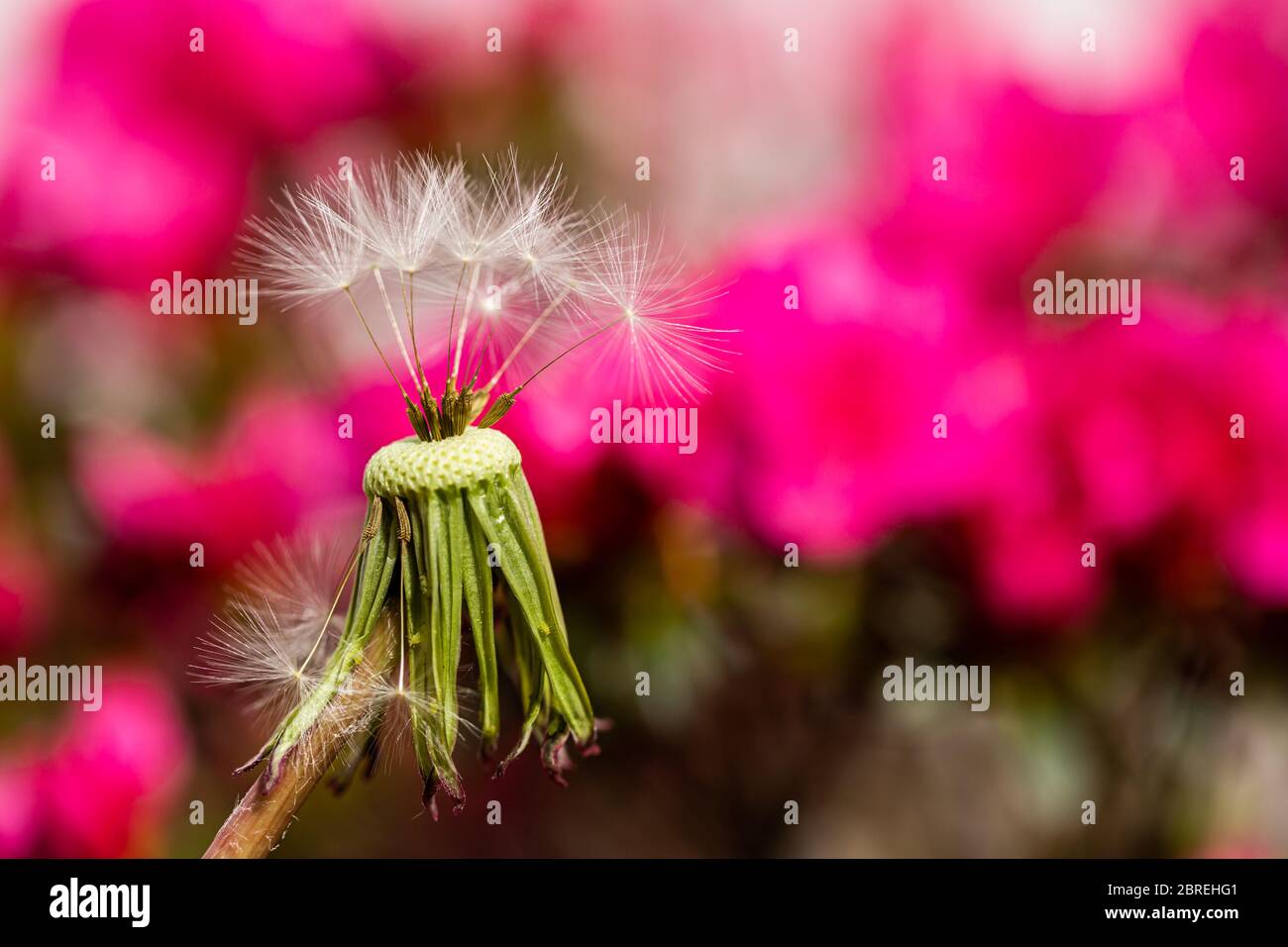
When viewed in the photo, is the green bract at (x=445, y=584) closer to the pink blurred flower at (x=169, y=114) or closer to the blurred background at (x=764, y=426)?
the blurred background at (x=764, y=426)

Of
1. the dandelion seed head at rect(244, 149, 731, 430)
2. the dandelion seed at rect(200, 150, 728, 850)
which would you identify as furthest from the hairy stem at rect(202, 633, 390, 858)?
the dandelion seed head at rect(244, 149, 731, 430)

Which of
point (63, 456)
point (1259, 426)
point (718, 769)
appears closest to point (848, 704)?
point (718, 769)

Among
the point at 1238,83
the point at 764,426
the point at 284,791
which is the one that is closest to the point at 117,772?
the point at 284,791

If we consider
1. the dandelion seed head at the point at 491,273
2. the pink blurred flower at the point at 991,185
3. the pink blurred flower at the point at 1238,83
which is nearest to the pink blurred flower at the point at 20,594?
the dandelion seed head at the point at 491,273

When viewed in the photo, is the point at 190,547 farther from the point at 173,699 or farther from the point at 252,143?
the point at 252,143

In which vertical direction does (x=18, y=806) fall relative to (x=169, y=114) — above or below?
below

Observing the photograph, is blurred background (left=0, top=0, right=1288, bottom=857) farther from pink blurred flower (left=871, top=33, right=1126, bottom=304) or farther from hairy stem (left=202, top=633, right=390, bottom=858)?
hairy stem (left=202, top=633, right=390, bottom=858)

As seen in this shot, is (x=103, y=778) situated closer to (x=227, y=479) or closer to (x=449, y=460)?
(x=227, y=479)
